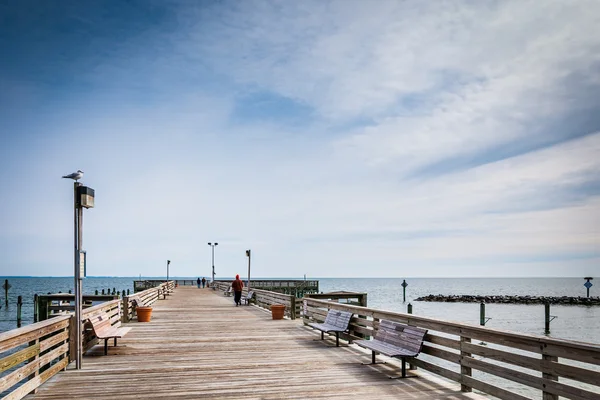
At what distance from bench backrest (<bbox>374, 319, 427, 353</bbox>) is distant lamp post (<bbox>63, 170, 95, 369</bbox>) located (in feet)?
17.5

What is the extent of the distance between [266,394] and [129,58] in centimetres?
1406

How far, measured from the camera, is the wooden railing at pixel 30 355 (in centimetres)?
602

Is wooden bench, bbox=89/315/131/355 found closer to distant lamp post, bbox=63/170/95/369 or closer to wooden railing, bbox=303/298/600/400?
distant lamp post, bbox=63/170/95/369

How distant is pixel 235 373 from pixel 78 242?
369 centimetres

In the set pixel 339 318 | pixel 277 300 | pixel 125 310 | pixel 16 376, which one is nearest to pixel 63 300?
pixel 125 310

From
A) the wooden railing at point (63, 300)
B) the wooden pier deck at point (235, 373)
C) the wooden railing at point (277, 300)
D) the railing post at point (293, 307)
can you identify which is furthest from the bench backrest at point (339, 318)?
the wooden railing at point (63, 300)

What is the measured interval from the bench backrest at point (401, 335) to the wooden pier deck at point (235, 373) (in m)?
0.49

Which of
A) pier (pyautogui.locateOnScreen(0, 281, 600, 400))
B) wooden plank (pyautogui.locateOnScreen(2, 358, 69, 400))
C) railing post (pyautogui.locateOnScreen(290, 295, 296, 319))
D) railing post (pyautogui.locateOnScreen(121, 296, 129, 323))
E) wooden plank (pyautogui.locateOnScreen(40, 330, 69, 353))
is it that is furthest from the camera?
railing post (pyautogui.locateOnScreen(290, 295, 296, 319))

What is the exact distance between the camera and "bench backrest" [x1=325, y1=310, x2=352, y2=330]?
420 inches

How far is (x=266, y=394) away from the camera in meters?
6.74

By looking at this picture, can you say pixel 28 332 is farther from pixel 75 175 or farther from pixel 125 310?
pixel 125 310

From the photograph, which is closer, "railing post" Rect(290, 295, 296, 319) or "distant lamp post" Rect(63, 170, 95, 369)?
"distant lamp post" Rect(63, 170, 95, 369)

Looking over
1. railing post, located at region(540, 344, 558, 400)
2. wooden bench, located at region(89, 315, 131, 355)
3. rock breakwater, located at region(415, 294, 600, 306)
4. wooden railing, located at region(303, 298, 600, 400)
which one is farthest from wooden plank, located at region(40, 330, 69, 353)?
rock breakwater, located at region(415, 294, 600, 306)

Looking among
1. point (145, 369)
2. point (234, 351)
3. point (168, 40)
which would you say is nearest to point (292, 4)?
point (168, 40)
